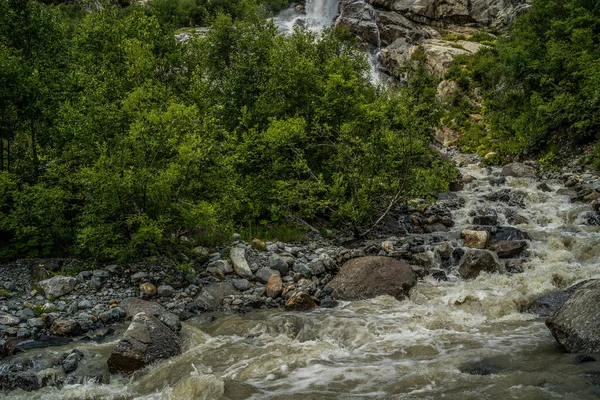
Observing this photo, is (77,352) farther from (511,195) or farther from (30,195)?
(511,195)

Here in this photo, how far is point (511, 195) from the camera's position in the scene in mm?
20781

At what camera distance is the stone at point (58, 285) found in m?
11.0

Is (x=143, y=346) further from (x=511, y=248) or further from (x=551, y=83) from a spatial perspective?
(x=551, y=83)

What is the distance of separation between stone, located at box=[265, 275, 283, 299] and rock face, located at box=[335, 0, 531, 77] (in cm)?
4164

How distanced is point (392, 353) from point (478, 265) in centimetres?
554

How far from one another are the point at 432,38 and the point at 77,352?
52465mm

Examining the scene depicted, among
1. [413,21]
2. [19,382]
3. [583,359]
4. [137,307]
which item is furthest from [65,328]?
[413,21]

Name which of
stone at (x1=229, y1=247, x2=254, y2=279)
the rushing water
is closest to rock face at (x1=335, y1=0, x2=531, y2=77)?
stone at (x1=229, y1=247, x2=254, y2=279)

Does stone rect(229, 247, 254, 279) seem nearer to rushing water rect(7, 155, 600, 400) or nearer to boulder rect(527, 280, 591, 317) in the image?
rushing water rect(7, 155, 600, 400)

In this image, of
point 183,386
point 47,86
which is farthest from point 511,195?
point 47,86

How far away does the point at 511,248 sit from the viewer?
13797 millimetres

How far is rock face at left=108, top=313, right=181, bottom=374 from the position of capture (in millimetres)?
8227

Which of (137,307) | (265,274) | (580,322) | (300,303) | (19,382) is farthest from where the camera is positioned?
(265,274)

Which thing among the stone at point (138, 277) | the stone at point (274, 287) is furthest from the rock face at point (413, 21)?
the stone at point (138, 277)
